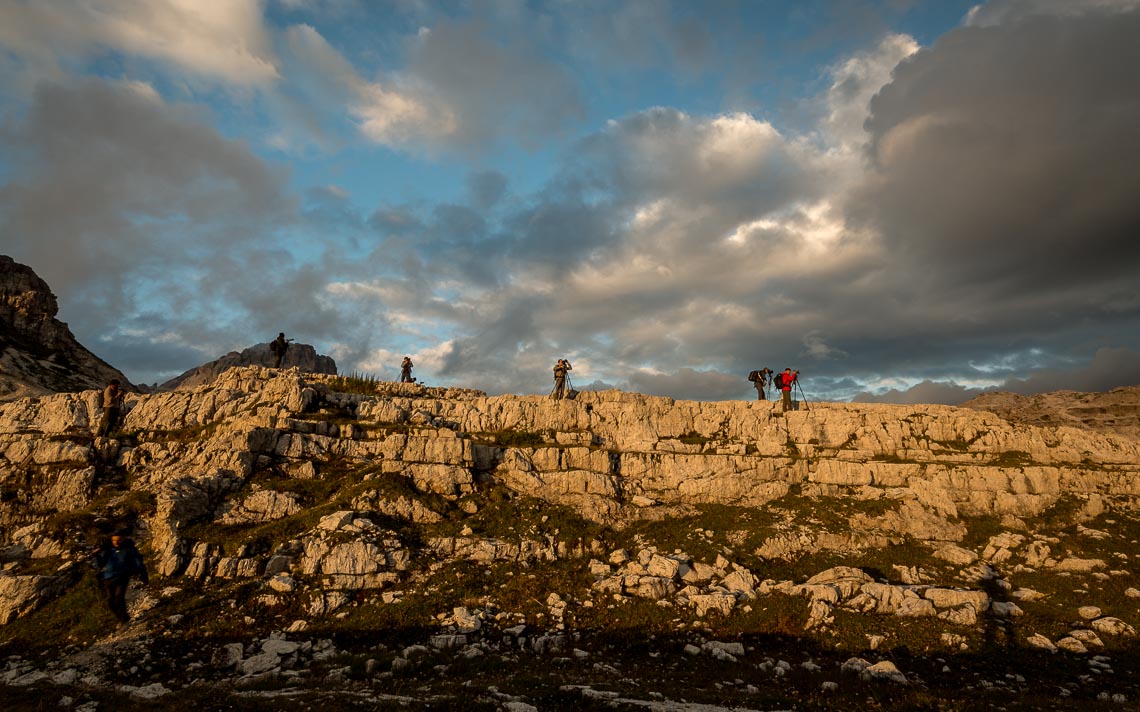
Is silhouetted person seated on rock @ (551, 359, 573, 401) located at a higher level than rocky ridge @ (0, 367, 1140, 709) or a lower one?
higher

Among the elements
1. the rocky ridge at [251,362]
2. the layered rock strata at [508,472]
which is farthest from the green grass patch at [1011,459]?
the rocky ridge at [251,362]

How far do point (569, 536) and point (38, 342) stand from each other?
2867 inches

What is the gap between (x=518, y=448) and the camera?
36688 millimetres

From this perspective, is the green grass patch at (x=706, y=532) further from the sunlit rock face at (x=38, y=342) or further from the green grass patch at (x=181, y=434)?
the sunlit rock face at (x=38, y=342)

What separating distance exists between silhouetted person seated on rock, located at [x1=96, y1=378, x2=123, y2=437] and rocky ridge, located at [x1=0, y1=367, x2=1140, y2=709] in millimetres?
821

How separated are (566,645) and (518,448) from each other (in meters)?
17.0

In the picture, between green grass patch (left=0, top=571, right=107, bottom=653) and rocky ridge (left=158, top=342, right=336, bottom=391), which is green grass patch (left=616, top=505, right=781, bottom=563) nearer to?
green grass patch (left=0, top=571, right=107, bottom=653)

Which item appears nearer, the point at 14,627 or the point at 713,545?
the point at 14,627

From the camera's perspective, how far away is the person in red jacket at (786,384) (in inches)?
1737

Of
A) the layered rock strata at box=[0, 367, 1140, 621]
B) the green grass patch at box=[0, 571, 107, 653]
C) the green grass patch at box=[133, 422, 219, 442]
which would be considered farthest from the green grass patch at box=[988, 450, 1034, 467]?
the green grass patch at box=[133, 422, 219, 442]

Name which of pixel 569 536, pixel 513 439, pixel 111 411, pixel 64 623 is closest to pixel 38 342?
pixel 111 411

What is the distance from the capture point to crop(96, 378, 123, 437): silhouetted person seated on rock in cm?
3291

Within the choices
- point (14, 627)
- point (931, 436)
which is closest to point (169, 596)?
point (14, 627)

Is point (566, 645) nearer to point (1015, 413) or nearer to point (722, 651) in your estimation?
point (722, 651)
